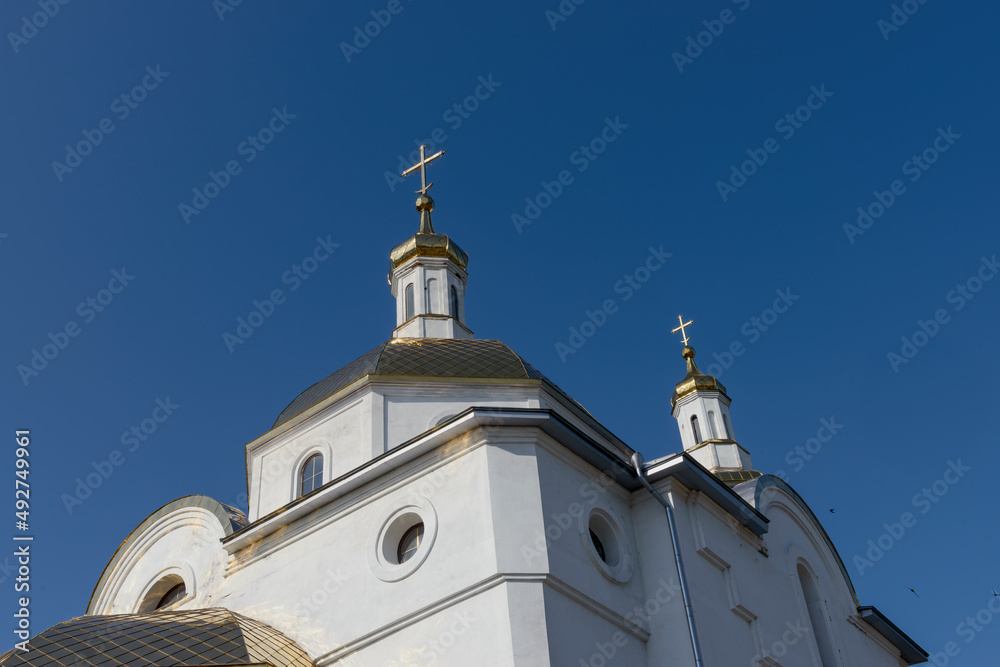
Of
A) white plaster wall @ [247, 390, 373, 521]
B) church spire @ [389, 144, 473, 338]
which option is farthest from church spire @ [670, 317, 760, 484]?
white plaster wall @ [247, 390, 373, 521]

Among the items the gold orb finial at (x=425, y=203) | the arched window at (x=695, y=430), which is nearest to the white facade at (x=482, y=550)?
the arched window at (x=695, y=430)

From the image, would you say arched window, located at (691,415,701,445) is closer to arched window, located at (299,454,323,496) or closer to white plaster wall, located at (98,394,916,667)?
white plaster wall, located at (98,394,916,667)

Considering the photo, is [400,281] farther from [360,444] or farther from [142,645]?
[142,645]

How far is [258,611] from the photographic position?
38.5ft

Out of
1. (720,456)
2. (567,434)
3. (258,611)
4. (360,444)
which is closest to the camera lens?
(567,434)

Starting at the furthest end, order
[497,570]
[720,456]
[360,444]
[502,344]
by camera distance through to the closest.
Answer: [720,456]
[502,344]
[360,444]
[497,570]

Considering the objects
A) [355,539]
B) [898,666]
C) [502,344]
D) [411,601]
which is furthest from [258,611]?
[898,666]

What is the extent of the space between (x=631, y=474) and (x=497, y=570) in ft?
7.64

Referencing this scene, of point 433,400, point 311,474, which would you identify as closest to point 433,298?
point 433,400

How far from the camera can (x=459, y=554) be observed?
33.5 ft

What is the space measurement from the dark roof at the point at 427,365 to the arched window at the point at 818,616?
462 centimetres

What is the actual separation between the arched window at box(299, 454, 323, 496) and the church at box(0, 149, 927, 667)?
3 cm

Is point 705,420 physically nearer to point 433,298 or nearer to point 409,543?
point 433,298

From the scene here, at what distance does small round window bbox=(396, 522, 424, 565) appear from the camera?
10.9 m
